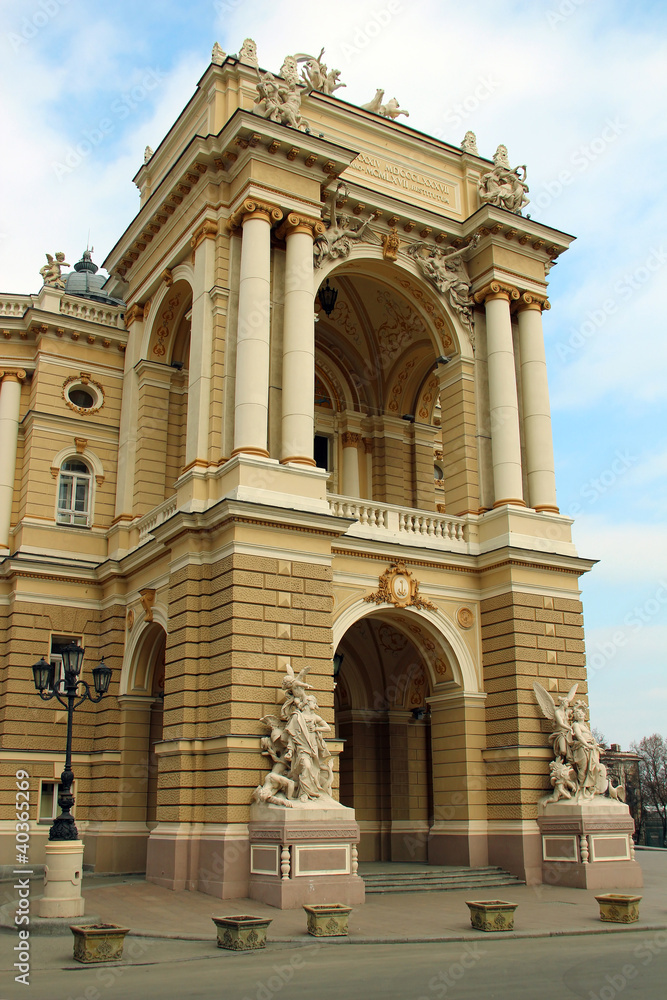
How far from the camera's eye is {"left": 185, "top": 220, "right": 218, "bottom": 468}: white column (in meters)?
21.6

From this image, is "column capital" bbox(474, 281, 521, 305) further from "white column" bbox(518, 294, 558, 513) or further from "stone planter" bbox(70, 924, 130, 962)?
"stone planter" bbox(70, 924, 130, 962)

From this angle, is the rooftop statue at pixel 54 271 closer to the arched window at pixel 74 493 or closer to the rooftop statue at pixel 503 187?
the arched window at pixel 74 493

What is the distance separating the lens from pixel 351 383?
30.6 meters

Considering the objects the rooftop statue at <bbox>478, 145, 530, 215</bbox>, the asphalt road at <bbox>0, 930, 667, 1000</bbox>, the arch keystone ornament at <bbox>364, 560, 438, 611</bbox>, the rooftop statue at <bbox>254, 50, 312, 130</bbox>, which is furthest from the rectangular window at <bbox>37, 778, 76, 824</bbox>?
the rooftop statue at <bbox>478, 145, 530, 215</bbox>

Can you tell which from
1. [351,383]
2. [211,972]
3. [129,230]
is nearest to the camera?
[211,972]

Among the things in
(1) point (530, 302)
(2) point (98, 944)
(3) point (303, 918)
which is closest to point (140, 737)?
(3) point (303, 918)

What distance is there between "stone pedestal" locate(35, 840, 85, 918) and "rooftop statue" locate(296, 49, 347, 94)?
2036 centimetres

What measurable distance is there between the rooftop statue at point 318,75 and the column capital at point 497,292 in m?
7.06

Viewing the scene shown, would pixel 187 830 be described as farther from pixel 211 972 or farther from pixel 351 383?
pixel 351 383

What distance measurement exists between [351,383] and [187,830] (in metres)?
16.1

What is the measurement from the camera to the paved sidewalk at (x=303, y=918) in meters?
12.9

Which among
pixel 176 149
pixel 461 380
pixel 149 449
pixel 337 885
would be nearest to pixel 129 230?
pixel 176 149

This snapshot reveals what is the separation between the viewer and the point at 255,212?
22.1 m

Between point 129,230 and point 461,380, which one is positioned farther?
point 129,230
